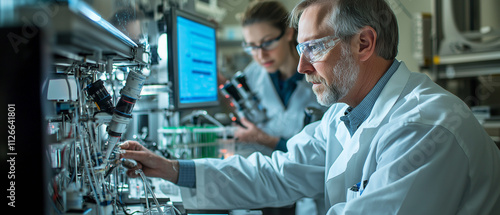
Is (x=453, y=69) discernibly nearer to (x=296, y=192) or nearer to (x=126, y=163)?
(x=296, y=192)

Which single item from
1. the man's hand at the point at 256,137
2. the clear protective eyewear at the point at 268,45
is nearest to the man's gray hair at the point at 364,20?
the man's hand at the point at 256,137

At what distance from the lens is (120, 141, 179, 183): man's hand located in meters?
1.16

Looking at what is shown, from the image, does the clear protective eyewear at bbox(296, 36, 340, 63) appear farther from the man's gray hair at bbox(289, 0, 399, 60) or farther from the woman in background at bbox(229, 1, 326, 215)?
the woman in background at bbox(229, 1, 326, 215)

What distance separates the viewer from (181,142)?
165 centimetres

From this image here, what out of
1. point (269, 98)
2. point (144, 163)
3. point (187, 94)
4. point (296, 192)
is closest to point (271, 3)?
point (269, 98)

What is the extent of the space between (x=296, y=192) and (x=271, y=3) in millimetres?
1318

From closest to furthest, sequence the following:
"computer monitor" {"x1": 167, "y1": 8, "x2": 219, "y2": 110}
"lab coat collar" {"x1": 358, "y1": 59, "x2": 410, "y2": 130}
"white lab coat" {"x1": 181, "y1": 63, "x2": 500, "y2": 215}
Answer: "white lab coat" {"x1": 181, "y1": 63, "x2": 500, "y2": 215} → "lab coat collar" {"x1": 358, "y1": 59, "x2": 410, "y2": 130} → "computer monitor" {"x1": 167, "y1": 8, "x2": 219, "y2": 110}

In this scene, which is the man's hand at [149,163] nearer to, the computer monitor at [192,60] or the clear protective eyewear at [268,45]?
the computer monitor at [192,60]

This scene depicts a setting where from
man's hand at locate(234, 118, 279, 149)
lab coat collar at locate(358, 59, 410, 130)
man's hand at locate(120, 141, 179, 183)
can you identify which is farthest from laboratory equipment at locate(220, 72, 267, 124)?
lab coat collar at locate(358, 59, 410, 130)

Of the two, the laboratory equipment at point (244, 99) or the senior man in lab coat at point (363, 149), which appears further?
the laboratory equipment at point (244, 99)

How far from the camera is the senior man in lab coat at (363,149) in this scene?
0.92 m

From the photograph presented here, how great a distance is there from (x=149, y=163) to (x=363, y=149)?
2.10 feet

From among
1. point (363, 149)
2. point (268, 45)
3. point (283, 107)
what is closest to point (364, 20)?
point (363, 149)

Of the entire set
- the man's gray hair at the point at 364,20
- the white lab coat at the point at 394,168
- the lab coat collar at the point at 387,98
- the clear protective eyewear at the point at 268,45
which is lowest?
the white lab coat at the point at 394,168
